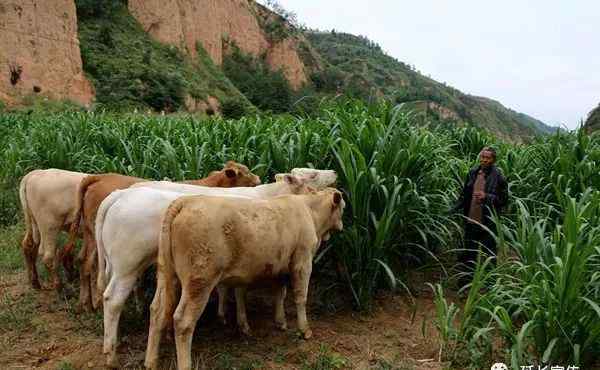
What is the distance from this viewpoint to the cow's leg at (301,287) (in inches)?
154

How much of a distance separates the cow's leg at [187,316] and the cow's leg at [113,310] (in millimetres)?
613

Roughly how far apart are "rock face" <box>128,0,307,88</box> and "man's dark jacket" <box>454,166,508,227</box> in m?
32.9

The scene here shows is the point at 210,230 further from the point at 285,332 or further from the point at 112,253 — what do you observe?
the point at 285,332

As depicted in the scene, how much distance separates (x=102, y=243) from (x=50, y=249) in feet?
3.93

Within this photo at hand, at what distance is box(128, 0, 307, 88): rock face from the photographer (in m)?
34.8

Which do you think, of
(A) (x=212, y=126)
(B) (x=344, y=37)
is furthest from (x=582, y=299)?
(B) (x=344, y=37)

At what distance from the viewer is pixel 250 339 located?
4.07 m

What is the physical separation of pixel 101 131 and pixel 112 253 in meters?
4.26

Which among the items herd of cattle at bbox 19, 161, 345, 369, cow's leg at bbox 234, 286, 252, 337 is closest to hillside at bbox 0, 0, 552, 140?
herd of cattle at bbox 19, 161, 345, 369

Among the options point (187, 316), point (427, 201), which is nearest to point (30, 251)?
point (187, 316)

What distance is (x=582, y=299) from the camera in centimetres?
307

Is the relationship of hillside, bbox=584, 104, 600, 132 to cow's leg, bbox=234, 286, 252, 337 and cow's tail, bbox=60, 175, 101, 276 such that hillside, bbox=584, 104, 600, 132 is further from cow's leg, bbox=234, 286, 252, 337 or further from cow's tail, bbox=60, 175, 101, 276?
cow's tail, bbox=60, 175, 101, 276

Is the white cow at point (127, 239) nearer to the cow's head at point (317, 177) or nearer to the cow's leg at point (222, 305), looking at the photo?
the cow's leg at point (222, 305)

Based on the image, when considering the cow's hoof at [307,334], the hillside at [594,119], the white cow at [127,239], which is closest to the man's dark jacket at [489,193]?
the cow's hoof at [307,334]
